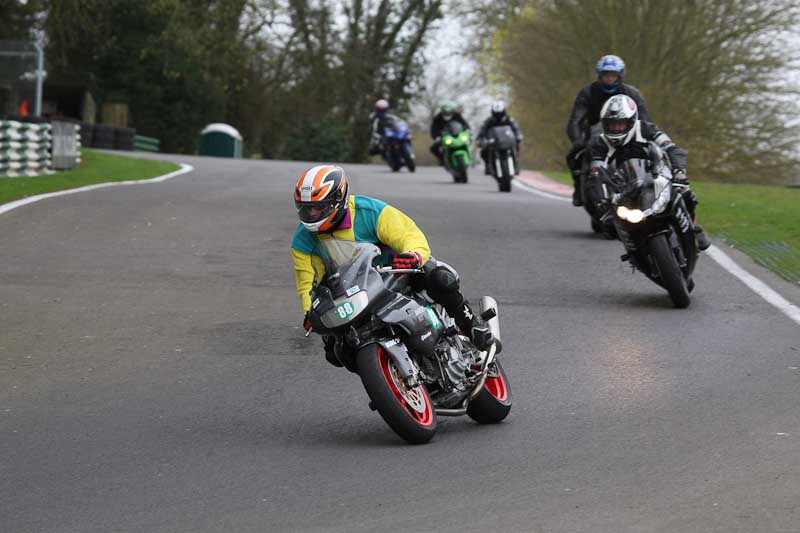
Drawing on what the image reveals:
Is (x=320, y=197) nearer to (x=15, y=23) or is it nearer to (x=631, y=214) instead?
(x=631, y=214)

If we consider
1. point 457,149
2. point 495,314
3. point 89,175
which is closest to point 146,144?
point 457,149

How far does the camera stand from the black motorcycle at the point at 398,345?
715 cm

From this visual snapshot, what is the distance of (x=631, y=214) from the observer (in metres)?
12.0

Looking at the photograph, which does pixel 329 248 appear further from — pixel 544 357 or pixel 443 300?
pixel 544 357

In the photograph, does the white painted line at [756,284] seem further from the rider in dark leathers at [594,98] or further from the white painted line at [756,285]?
the rider in dark leathers at [594,98]

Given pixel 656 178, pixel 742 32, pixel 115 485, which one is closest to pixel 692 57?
pixel 742 32

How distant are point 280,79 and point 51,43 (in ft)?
40.9

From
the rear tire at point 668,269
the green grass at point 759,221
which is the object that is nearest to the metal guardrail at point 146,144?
the green grass at point 759,221

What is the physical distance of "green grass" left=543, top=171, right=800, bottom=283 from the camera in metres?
15.6

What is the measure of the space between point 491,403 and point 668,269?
4.35 metres

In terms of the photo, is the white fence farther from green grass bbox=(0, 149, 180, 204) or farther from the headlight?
the headlight

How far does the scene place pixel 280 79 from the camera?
60406 mm

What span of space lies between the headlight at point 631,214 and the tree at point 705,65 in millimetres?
27671

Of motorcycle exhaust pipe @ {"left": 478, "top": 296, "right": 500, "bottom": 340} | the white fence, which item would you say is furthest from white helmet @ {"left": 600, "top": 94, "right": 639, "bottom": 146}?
the white fence
